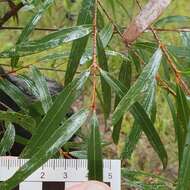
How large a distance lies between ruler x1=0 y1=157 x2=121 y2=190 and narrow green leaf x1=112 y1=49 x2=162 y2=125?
0.57 feet

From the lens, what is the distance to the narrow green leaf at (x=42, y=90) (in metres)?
1.30

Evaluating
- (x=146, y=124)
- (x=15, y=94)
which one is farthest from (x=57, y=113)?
(x=15, y=94)

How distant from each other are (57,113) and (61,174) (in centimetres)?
16

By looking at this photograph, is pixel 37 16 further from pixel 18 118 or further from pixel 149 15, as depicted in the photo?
pixel 149 15

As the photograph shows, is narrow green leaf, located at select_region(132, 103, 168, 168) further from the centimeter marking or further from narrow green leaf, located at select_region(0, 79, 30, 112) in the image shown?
narrow green leaf, located at select_region(0, 79, 30, 112)

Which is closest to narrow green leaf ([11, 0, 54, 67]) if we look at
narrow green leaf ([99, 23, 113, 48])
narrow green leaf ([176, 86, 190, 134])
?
narrow green leaf ([99, 23, 113, 48])

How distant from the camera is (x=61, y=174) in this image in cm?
111

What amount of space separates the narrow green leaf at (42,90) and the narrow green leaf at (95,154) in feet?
1.03

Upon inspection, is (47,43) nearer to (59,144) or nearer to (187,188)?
(59,144)

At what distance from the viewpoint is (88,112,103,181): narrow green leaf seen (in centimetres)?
99

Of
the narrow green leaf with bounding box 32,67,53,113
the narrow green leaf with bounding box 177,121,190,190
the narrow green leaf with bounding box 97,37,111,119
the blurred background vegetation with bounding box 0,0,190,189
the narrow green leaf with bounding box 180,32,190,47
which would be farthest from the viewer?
the blurred background vegetation with bounding box 0,0,190,189

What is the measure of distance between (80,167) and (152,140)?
6.4 inches

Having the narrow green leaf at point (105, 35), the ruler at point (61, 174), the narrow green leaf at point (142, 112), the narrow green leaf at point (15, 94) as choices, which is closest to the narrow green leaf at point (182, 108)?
the narrow green leaf at point (142, 112)

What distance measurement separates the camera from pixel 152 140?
3.70ft
